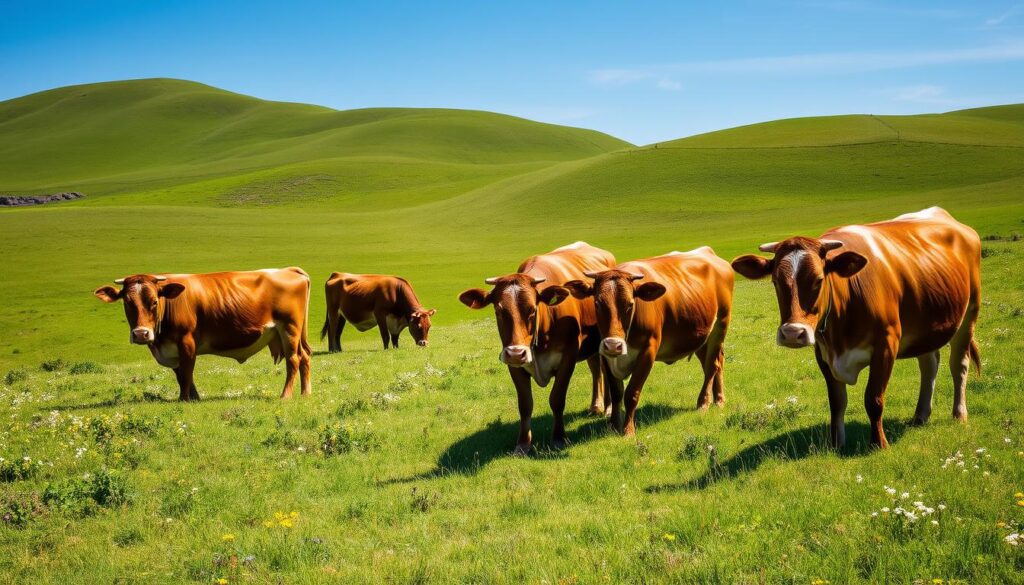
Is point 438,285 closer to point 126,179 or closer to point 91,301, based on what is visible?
point 91,301

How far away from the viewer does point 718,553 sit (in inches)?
224

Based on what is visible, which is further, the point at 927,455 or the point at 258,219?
the point at 258,219

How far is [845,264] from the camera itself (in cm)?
786

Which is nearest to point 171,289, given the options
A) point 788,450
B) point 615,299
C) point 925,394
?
point 615,299

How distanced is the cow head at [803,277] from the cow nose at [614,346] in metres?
1.97

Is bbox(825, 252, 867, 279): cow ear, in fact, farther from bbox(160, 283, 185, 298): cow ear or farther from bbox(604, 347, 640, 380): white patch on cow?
bbox(160, 283, 185, 298): cow ear

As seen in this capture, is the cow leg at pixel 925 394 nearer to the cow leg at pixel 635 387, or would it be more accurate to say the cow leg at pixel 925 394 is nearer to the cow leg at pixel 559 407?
the cow leg at pixel 635 387

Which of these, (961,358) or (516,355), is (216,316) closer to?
(516,355)

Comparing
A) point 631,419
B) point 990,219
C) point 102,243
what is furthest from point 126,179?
point 631,419

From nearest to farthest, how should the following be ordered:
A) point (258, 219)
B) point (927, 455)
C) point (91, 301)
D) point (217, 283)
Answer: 1. point (927, 455)
2. point (217, 283)
3. point (91, 301)
4. point (258, 219)

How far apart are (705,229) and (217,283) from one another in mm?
58985

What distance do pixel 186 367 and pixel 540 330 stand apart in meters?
8.15

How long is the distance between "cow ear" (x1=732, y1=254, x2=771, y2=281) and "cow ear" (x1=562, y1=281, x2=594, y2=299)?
2027 millimetres

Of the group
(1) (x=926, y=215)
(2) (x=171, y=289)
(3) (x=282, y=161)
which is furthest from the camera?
(3) (x=282, y=161)
